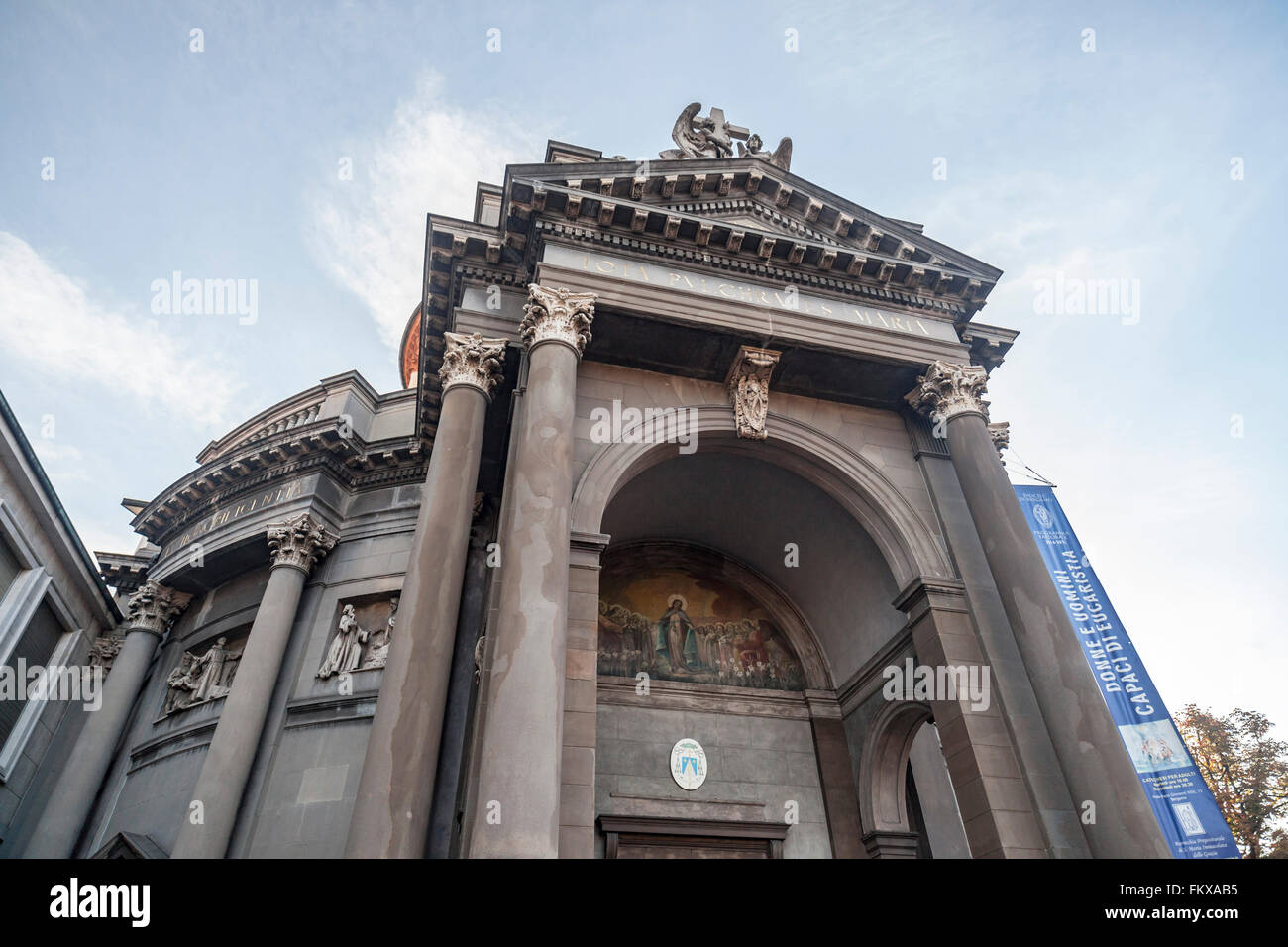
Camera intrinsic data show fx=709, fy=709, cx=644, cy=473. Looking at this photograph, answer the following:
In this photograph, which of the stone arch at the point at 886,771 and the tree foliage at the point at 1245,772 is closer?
the stone arch at the point at 886,771

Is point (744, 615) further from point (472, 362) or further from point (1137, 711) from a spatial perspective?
point (472, 362)

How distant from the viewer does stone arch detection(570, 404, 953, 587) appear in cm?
1142

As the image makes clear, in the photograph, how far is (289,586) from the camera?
15109 mm

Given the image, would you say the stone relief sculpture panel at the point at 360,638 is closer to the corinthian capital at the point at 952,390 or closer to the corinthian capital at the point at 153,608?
the corinthian capital at the point at 153,608

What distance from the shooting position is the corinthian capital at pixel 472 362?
1156cm

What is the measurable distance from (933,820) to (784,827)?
9.80 feet

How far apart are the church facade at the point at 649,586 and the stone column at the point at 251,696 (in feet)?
0.19

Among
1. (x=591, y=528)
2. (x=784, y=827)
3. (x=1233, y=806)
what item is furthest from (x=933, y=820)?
(x=1233, y=806)

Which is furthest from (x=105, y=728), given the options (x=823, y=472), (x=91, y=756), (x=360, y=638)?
(x=823, y=472)

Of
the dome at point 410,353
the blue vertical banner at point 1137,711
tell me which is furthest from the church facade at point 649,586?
the dome at point 410,353

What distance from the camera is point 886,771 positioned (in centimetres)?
1344

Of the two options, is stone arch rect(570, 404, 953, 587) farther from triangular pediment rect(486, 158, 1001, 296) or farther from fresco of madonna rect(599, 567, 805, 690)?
fresco of madonna rect(599, 567, 805, 690)

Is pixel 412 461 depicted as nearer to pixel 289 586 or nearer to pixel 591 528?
pixel 289 586

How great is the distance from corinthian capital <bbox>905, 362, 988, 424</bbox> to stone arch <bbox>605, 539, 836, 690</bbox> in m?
5.47
